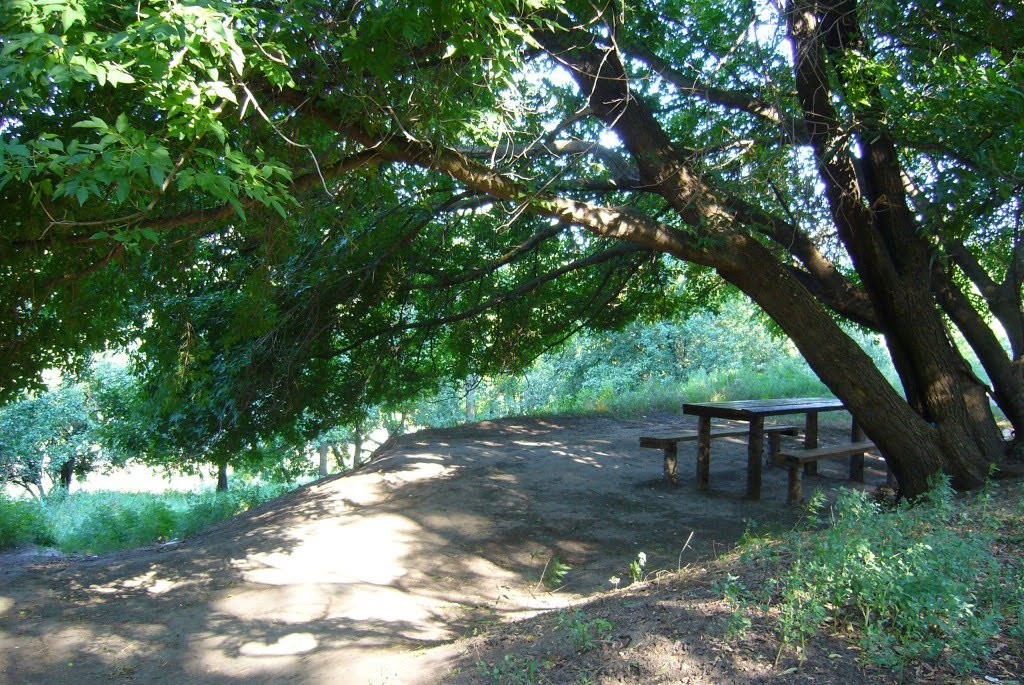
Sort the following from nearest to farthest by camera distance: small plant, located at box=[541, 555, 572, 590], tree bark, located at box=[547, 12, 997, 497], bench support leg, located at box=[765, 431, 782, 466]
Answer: small plant, located at box=[541, 555, 572, 590] → tree bark, located at box=[547, 12, 997, 497] → bench support leg, located at box=[765, 431, 782, 466]

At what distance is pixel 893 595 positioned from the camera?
314cm

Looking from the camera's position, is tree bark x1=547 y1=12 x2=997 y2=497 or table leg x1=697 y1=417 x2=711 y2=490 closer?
tree bark x1=547 y1=12 x2=997 y2=497

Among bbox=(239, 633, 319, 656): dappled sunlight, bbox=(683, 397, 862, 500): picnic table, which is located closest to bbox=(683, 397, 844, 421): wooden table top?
bbox=(683, 397, 862, 500): picnic table

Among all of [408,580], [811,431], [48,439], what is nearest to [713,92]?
[811,431]

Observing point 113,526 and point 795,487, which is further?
point 113,526

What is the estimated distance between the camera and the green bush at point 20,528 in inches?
425

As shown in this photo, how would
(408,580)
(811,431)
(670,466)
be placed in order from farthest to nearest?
(811,431)
(670,466)
(408,580)

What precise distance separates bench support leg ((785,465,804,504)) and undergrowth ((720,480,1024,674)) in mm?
4240

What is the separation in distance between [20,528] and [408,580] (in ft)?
25.5

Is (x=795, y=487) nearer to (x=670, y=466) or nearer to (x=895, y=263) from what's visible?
(x=670, y=466)

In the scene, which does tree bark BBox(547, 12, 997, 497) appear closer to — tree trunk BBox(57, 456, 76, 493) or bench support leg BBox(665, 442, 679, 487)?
bench support leg BBox(665, 442, 679, 487)

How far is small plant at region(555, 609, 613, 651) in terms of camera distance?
351 centimetres


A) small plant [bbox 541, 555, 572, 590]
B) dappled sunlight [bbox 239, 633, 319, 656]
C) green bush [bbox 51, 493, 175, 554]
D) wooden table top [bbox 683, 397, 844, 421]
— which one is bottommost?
green bush [bbox 51, 493, 175, 554]

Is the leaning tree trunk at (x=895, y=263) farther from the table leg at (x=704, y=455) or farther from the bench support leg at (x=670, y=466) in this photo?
the bench support leg at (x=670, y=466)
